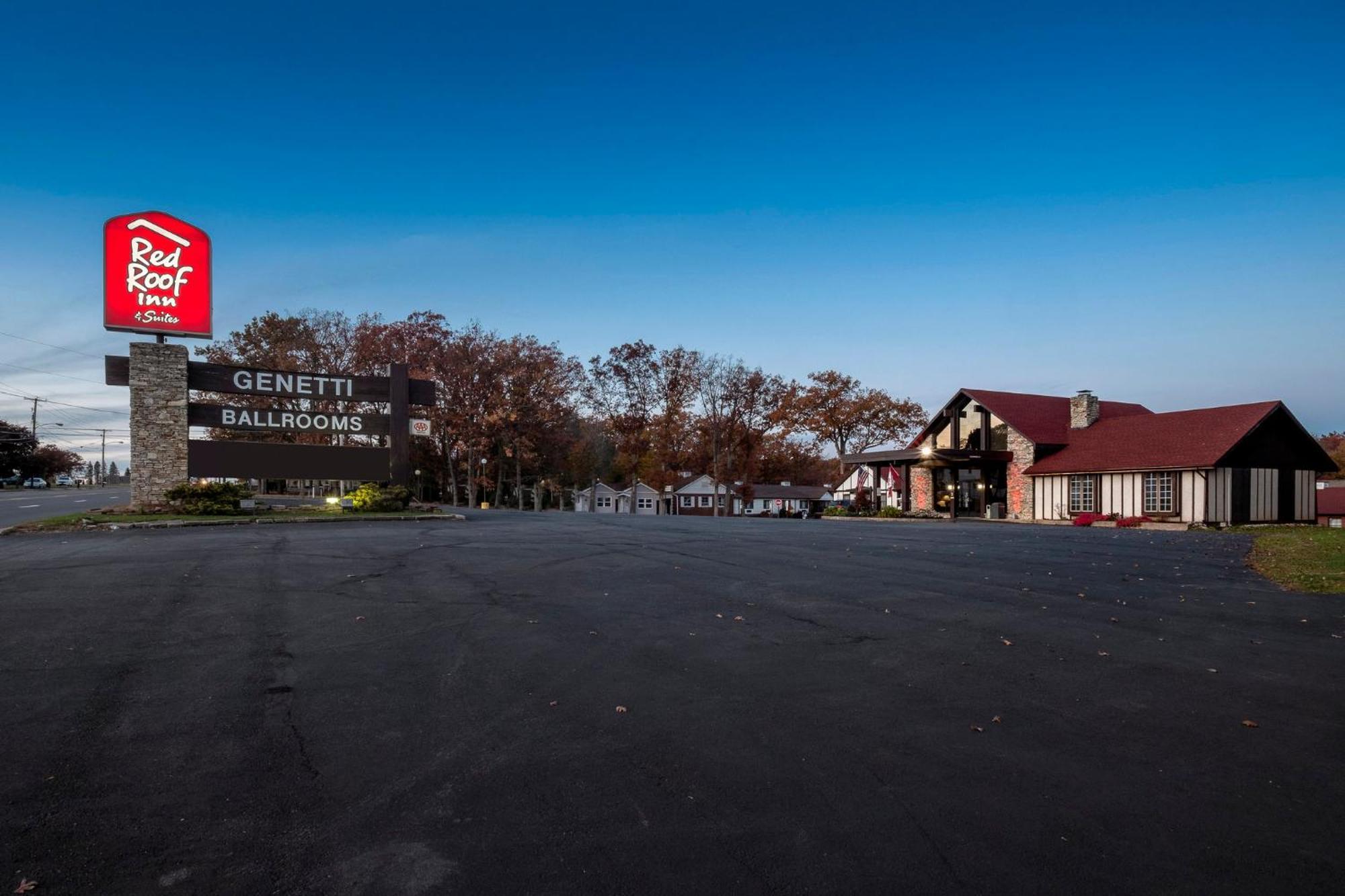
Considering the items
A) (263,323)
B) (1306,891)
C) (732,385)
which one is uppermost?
(263,323)

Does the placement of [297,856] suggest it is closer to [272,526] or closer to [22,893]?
[22,893]

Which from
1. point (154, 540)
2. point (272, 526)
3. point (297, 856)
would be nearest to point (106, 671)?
point (297, 856)

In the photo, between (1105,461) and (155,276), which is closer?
(155,276)

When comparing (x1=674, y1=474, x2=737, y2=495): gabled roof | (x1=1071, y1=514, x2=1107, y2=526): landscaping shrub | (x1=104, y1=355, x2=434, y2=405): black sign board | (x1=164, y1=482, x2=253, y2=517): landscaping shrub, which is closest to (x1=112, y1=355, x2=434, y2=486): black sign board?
(x1=104, y1=355, x2=434, y2=405): black sign board

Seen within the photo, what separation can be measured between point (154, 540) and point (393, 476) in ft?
39.5

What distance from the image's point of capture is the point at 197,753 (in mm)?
4074

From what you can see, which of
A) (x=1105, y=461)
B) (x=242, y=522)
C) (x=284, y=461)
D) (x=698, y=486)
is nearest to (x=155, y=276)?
(x=284, y=461)

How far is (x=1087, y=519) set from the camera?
34.2m

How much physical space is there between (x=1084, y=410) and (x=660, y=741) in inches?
1699

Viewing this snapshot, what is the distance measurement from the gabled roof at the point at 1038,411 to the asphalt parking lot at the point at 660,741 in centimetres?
3376

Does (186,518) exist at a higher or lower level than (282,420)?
lower

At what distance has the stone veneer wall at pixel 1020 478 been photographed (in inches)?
1572

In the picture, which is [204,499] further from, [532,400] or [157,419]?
[532,400]

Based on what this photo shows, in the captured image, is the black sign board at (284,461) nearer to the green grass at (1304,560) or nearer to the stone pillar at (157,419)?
the stone pillar at (157,419)
